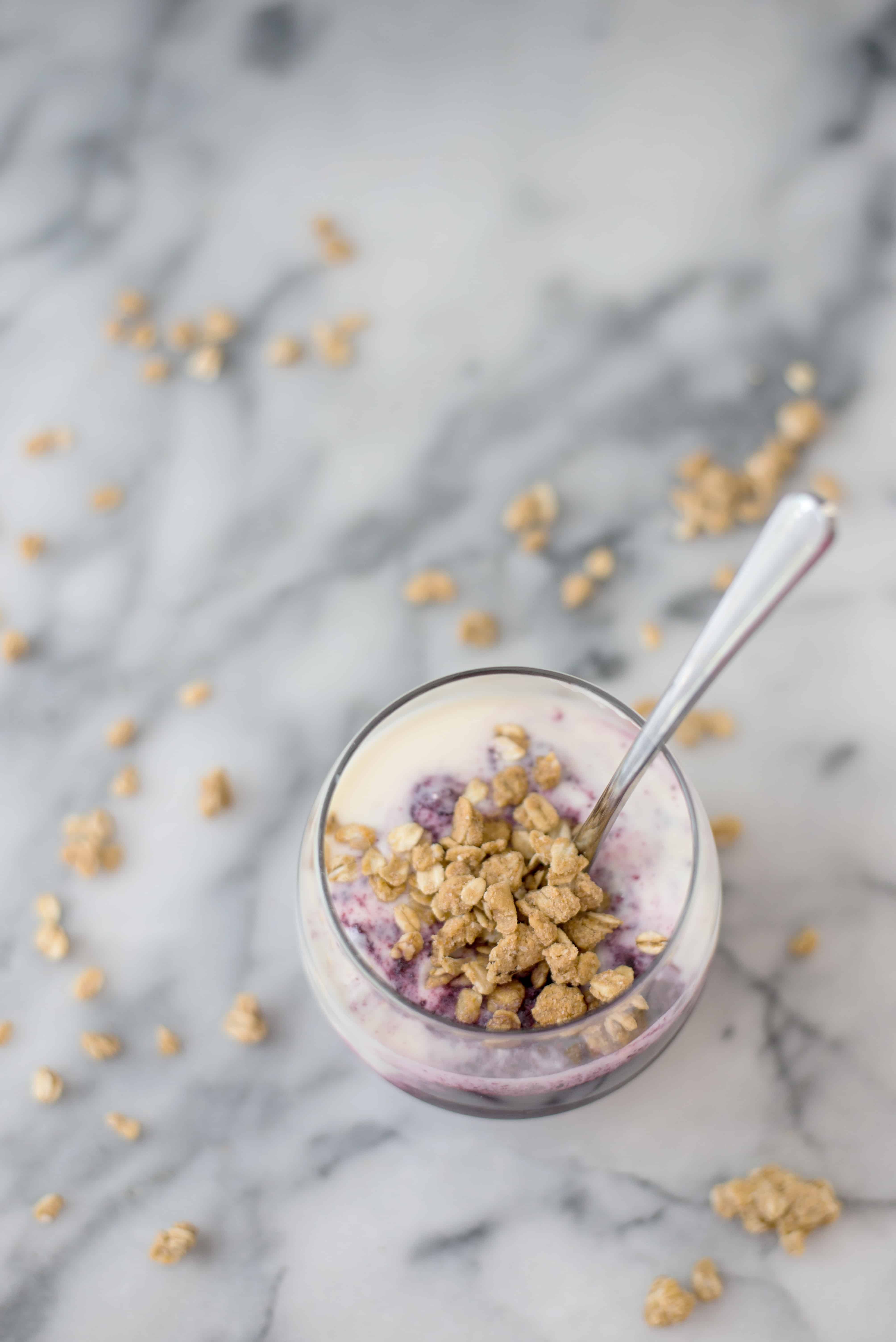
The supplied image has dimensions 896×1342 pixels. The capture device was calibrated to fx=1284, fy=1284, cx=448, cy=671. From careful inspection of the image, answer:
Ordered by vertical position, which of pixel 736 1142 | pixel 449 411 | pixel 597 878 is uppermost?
pixel 449 411

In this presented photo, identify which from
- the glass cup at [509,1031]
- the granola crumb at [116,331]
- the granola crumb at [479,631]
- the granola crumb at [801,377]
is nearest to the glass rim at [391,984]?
the glass cup at [509,1031]

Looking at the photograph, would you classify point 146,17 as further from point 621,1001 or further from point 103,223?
point 621,1001

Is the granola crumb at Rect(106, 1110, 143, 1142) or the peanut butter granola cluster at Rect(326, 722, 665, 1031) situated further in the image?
the granola crumb at Rect(106, 1110, 143, 1142)

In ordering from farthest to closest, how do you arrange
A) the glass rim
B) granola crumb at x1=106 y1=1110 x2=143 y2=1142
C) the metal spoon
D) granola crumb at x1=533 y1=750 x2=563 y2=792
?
granola crumb at x1=106 y1=1110 x2=143 y2=1142, granola crumb at x1=533 y1=750 x2=563 y2=792, the glass rim, the metal spoon

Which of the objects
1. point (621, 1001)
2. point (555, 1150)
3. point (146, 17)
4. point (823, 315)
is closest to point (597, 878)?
point (621, 1001)

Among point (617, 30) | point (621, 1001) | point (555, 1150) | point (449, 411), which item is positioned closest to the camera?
point (621, 1001)

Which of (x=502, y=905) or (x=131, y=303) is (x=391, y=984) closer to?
(x=502, y=905)

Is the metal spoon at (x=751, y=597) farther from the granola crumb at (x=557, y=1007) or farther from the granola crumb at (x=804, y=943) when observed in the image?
the granola crumb at (x=804, y=943)

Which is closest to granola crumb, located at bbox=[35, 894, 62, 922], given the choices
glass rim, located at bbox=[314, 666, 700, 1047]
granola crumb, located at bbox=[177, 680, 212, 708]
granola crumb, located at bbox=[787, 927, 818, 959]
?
granola crumb, located at bbox=[177, 680, 212, 708]

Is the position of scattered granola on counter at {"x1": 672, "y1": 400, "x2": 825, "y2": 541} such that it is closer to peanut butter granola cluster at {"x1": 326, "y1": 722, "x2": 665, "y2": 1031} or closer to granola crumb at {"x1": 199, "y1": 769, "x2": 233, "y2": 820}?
peanut butter granola cluster at {"x1": 326, "y1": 722, "x2": 665, "y2": 1031}
